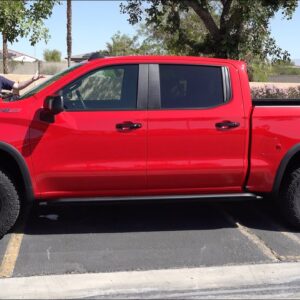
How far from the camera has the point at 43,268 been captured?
4.57m

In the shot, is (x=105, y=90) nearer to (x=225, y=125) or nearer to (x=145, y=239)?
(x=225, y=125)

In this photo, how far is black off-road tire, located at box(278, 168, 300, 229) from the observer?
5438 mm

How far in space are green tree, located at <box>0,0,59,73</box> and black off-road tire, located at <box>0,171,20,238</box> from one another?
16.6 feet

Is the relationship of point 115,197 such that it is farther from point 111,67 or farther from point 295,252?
point 295,252

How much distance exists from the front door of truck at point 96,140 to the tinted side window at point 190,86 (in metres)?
0.30

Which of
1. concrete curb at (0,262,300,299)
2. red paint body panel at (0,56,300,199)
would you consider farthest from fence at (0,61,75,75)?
concrete curb at (0,262,300,299)

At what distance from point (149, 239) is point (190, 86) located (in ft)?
5.28

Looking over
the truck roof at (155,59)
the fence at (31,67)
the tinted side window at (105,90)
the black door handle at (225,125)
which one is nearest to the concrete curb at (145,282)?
the black door handle at (225,125)

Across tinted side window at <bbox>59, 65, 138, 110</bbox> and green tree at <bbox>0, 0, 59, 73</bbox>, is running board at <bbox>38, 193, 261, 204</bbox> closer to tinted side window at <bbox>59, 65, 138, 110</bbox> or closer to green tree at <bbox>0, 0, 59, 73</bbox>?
tinted side window at <bbox>59, 65, 138, 110</bbox>

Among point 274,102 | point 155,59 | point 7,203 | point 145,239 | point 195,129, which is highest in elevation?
point 155,59

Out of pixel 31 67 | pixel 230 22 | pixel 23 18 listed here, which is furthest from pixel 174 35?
pixel 31 67

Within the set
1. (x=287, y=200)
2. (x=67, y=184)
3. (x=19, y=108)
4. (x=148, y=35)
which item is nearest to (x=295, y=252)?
(x=287, y=200)

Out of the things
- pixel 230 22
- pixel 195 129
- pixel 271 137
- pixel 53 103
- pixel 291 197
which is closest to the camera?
pixel 53 103

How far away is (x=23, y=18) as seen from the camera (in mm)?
9656
